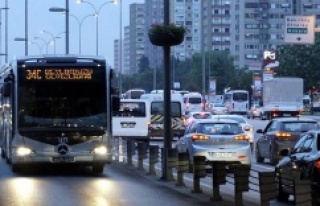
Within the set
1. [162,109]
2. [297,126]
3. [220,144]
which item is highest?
[162,109]

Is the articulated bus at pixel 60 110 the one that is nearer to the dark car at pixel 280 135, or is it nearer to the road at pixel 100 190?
the road at pixel 100 190

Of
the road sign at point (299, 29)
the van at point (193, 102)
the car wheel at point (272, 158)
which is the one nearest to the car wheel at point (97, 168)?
the car wheel at point (272, 158)

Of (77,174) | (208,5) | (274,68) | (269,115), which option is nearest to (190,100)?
(269,115)

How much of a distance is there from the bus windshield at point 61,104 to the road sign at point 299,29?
838 inches

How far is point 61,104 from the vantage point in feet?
82.9

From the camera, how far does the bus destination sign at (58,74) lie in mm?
25281

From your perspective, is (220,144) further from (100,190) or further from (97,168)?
(100,190)

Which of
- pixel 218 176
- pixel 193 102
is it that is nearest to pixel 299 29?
pixel 218 176

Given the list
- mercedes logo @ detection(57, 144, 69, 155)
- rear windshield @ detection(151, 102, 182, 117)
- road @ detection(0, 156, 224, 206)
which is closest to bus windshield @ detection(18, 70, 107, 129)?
mercedes logo @ detection(57, 144, 69, 155)

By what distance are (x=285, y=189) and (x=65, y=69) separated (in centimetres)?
906

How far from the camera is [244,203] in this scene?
18297 mm

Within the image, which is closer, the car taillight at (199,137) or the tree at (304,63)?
the car taillight at (199,137)

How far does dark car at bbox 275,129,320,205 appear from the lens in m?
16.3

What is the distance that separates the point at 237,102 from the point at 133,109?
56608 millimetres
